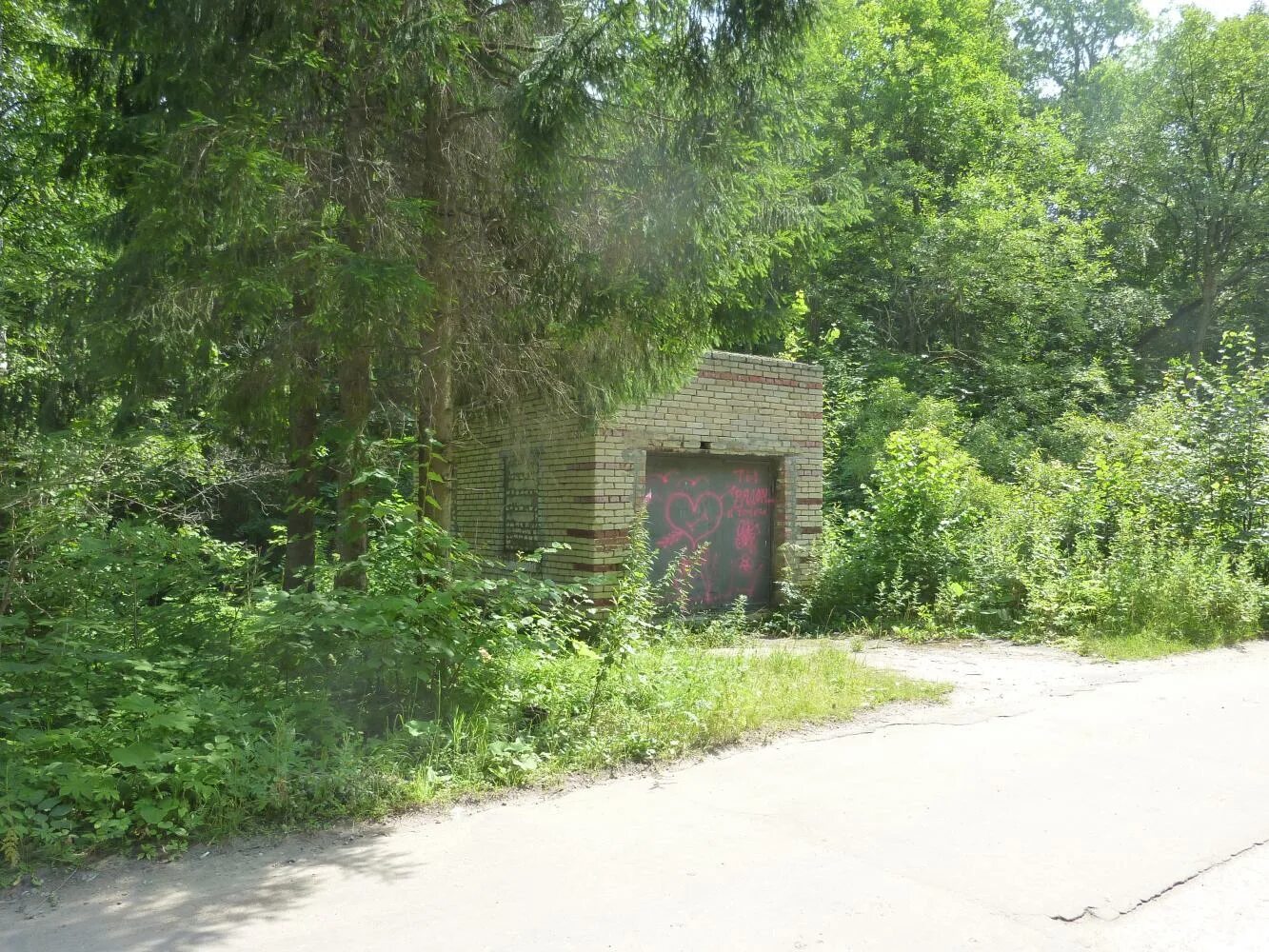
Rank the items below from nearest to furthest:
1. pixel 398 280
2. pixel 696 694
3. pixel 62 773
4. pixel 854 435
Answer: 1. pixel 62 773
2. pixel 398 280
3. pixel 696 694
4. pixel 854 435

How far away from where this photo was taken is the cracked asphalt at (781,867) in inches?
140

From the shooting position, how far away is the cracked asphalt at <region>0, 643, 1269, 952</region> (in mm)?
3545

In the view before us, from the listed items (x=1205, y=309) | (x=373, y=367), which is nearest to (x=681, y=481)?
(x=373, y=367)

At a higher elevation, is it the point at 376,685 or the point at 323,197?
the point at 323,197

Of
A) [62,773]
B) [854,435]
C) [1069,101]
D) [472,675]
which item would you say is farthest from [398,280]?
[1069,101]

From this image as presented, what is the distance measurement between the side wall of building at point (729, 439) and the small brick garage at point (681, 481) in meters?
0.01

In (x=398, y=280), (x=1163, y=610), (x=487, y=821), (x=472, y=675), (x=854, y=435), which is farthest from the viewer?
(x=854, y=435)

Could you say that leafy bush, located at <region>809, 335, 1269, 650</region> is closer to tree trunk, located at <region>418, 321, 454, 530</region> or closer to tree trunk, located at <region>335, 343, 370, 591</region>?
tree trunk, located at <region>418, 321, 454, 530</region>

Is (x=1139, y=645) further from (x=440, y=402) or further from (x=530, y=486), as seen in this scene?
(x=440, y=402)

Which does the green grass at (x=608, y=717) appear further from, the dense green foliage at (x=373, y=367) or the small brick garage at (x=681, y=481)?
the small brick garage at (x=681, y=481)

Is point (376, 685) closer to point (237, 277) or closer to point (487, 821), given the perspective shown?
point (487, 821)

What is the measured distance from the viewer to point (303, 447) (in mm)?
8617

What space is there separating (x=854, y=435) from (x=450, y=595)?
16583 mm

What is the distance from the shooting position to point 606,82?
590cm
